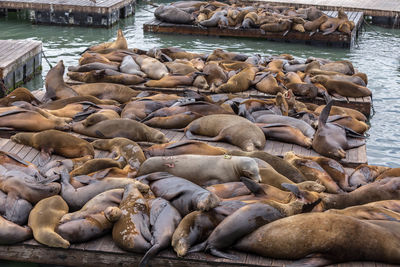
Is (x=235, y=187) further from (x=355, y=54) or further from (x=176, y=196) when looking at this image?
(x=355, y=54)

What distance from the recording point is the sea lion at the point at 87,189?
4.60m

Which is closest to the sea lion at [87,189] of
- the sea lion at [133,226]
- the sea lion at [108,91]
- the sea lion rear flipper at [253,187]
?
the sea lion at [133,226]

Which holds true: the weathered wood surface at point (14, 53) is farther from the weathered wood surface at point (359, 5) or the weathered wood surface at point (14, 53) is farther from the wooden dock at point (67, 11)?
the weathered wood surface at point (359, 5)

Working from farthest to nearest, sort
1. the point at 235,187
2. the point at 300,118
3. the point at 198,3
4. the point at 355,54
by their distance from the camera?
the point at 198,3 → the point at 355,54 → the point at 300,118 → the point at 235,187

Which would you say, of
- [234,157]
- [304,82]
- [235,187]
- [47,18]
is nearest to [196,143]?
[234,157]

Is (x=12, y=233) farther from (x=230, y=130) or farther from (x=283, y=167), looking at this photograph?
(x=230, y=130)

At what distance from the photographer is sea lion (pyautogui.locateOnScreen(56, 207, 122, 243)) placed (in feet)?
13.7

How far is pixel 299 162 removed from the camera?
18.1ft

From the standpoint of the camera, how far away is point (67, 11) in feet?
49.0

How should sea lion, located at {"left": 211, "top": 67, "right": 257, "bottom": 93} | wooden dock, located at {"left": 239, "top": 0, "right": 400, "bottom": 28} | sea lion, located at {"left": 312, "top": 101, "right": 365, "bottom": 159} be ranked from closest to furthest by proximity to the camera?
sea lion, located at {"left": 312, "top": 101, "right": 365, "bottom": 159}, sea lion, located at {"left": 211, "top": 67, "right": 257, "bottom": 93}, wooden dock, located at {"left": 239, "top": 0, "right": 400, "bottom": 28}

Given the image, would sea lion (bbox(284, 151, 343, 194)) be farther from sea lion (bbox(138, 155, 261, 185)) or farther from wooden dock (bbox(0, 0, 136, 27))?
wooden dock (bbox(0, 0, 136, 27))

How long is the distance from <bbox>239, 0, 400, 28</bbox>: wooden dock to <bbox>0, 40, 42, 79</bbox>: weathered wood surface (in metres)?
8.59

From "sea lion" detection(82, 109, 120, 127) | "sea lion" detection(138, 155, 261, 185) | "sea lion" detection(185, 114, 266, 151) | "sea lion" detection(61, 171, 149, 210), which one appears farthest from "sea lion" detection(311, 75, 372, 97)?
Answer: "sea lion" detection(61, 171, 149, 210)

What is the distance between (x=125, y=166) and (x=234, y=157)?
1041 mm
